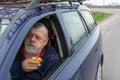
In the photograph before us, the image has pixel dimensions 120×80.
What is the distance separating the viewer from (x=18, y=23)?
10.3 feet

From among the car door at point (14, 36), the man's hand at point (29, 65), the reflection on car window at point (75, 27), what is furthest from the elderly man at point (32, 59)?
the reflection on car window at point (75, 27)

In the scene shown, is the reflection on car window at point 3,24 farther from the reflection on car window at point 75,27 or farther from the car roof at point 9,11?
the reflection on car window at point 75,27

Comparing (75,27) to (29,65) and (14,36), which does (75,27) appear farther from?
(14,36)

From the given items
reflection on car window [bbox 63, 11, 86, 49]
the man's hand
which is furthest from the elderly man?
reflection on car window [bbox 63, 11, 86, 49]

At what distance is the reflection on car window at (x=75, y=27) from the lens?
4383 mm

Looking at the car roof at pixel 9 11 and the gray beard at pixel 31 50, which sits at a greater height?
the car roof at pixel 9 11

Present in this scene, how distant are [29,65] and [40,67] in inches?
10.5

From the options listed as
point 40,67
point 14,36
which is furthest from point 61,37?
point 14,36

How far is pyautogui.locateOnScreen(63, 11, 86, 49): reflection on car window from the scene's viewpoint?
4.38 m

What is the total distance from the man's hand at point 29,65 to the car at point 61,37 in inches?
5.4

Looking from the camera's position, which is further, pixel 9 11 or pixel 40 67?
pixel 40 67

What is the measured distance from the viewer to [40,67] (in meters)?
3.62

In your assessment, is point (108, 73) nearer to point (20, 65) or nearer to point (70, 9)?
point (70, 9)

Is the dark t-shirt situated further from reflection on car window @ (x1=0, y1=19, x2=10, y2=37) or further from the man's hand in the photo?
reflection on car window @ (x1=0, y1=19, x2=10, y2=37)
